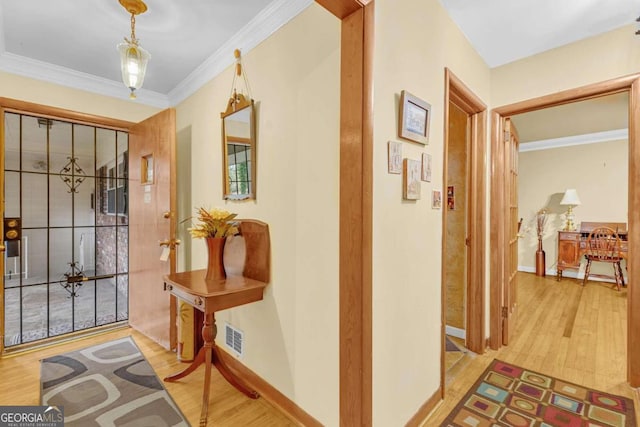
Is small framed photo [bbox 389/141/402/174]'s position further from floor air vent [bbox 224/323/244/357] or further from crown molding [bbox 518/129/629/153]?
crown molding [bbox 518/129/629/153]

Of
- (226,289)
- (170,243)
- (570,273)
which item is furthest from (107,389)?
(570,273)

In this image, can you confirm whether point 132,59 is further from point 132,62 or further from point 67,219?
point 67,219

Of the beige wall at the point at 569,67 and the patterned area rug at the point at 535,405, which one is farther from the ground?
the beige wall at the point at 569,67

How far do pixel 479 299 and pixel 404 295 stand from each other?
1358mm

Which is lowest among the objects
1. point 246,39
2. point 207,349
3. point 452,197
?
point 207,349

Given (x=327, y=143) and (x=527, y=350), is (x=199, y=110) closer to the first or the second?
(x=327, y=143)

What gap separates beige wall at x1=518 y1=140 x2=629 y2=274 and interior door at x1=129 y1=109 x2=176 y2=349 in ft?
19.3

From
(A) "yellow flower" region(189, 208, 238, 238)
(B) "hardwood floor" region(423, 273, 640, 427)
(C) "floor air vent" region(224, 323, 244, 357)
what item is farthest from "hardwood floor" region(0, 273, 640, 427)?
(A) "yellow flower" region(189, 208, 238, 238)

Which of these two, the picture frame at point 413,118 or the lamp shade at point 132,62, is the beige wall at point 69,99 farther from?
the picture frame at point 413,118

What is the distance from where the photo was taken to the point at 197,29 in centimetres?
201

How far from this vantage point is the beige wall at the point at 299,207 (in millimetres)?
1440

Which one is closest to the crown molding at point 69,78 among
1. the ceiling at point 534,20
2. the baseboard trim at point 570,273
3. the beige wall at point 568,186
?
the ceiling at point 534,20

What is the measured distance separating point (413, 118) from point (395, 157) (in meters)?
0.28

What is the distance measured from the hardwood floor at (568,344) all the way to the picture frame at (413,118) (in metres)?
1.63
